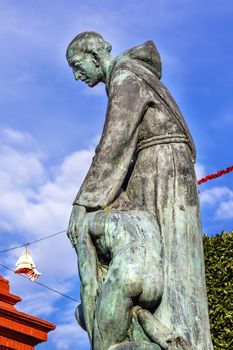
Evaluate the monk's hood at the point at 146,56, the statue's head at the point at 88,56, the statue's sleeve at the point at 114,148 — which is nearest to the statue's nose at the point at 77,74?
the statue's head at the point at 88,56

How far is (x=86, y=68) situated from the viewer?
614cm

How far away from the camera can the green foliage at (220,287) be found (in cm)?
1195

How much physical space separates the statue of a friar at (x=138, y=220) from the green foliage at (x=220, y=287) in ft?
21.2

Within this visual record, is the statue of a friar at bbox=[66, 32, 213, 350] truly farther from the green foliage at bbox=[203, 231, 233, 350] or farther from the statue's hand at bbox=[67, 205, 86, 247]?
the green foliage at bbox=[203, 231, 233, 350]

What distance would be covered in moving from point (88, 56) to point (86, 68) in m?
0.08

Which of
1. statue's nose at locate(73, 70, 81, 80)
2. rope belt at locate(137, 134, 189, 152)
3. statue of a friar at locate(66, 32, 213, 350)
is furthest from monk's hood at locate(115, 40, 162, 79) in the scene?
rope belt at locate(137, 134, 189, 152)

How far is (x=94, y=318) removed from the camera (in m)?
5.30

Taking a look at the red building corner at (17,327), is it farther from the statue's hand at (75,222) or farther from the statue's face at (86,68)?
the statue's hand at (75,222)

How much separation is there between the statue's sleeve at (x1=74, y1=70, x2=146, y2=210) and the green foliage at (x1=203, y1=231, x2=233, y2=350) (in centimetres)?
669

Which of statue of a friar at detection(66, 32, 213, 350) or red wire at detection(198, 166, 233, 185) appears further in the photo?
red wire at detection(198, 166, 233, 185)

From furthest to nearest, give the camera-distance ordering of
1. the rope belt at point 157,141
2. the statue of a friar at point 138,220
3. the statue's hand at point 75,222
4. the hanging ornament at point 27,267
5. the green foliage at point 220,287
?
the hanging ornament at point 27,267
the green foliage at point 220,287
the rope belt at point 157,141
the statue's hand at point 75,222
the statue of a friar at point 138,220

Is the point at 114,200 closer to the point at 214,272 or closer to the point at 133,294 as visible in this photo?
the point at 133,294

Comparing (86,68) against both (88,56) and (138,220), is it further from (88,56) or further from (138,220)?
(138,220)

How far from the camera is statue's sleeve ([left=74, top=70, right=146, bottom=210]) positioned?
5598mm
